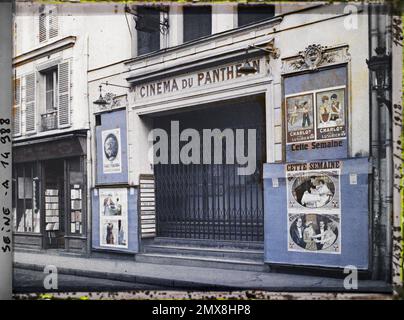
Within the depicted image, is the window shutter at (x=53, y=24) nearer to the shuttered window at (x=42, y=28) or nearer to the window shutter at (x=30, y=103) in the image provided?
the shuttered window at (x=42, y=28)

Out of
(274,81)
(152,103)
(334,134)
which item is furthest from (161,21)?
(334,134)

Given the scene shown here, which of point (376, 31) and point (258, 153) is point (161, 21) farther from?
point (376, 31)

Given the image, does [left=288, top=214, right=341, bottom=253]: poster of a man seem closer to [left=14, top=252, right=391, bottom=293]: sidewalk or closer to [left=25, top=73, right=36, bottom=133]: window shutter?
[left=14, top=252, right=391, bottom=293]: sidewalk

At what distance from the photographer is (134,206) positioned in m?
5.45

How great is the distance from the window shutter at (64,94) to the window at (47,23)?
33cm

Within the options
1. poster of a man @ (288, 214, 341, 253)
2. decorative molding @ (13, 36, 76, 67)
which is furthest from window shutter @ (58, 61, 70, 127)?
poster of a man @ (288, 214, 341, 253)

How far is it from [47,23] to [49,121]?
94cm

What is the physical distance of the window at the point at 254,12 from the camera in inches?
197

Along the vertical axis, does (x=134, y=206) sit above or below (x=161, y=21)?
below

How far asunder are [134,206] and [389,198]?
2.30 meters

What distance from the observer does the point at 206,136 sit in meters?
5.11

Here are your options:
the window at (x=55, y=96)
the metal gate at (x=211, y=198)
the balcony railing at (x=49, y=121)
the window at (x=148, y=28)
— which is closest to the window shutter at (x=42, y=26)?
the window at (x=55, y=96)

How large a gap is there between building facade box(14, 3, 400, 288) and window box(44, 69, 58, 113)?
14mm
